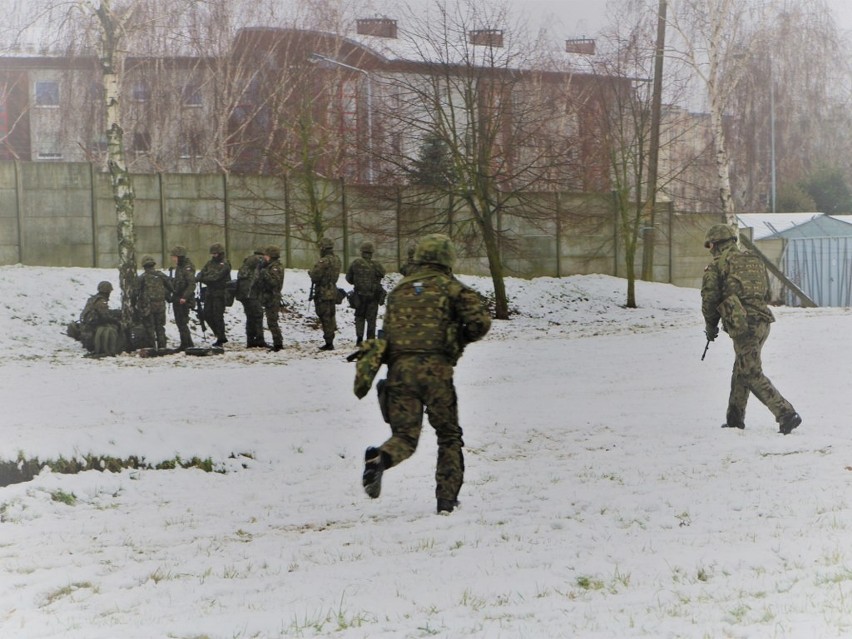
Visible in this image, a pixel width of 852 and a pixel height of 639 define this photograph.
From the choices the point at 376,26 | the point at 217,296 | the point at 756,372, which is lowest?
the point at 756,372

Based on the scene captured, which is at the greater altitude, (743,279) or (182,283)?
(743,279)

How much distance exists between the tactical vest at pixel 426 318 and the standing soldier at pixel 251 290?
1081cm

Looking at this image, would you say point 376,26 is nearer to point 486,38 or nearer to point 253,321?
point 253,321

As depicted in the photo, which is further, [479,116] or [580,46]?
[479,116]

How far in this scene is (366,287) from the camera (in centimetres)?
1717

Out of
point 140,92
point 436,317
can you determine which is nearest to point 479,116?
→ point 140,92

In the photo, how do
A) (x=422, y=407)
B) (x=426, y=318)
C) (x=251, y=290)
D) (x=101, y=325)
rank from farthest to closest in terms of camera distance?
(x=251, y=290) < (x=101, y=325) < (x=422, y=407) < (x=426, y=318)

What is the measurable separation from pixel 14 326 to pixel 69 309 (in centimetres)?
154

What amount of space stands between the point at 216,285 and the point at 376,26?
4.89 m

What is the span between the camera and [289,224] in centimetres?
2561

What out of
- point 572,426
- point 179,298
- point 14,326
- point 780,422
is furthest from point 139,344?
point 780,422

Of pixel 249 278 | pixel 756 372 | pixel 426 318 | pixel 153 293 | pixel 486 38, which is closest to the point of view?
pixel 426 318

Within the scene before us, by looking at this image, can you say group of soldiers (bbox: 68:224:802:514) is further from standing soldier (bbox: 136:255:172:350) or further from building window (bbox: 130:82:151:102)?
building window (bbox: 130:82:151:102)

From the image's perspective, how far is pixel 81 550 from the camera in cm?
617
